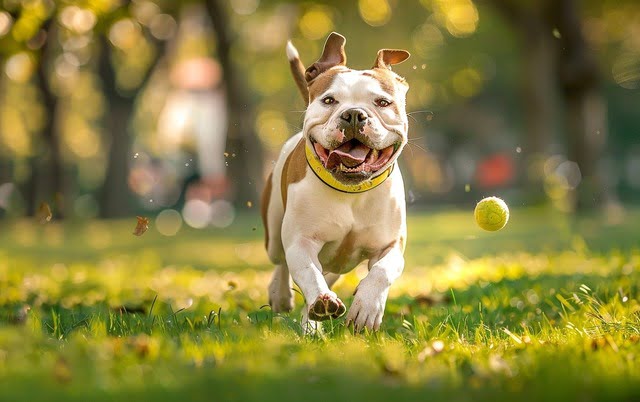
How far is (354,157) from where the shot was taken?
4.05 m

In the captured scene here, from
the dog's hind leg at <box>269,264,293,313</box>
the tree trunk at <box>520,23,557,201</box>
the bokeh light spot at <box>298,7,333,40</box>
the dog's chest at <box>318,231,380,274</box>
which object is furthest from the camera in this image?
the bokeh light spot at <box>298,7,333,40</box>

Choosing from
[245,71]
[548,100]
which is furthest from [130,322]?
[245,71]

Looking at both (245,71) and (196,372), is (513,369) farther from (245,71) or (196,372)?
(245,71)

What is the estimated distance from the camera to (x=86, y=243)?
15.4 metres

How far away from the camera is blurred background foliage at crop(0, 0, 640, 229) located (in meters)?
14.1

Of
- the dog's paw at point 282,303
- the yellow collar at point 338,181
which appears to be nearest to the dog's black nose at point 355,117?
the yellow collar at point 338,181

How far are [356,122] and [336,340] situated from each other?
3.24ft

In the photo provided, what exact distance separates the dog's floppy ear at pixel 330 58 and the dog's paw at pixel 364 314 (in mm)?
1270

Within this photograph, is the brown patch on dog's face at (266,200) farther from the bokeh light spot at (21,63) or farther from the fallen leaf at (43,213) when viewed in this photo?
the bokeh light spot at (21,63)

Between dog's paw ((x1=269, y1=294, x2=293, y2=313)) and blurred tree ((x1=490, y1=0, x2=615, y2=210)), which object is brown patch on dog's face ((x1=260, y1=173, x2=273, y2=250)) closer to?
dog's paw ((x1=269, y1=294, x2=293, y2=313))

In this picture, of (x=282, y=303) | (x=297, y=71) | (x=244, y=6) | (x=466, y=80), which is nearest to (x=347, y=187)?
(x=297, y=71)

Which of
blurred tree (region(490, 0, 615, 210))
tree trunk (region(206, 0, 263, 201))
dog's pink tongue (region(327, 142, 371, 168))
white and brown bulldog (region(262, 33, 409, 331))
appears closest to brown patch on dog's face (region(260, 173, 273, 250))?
white and brown bulldog (region(262, 33, 409, 331))

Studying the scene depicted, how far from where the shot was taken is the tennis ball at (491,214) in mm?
4707

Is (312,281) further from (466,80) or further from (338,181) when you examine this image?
(466,80)
